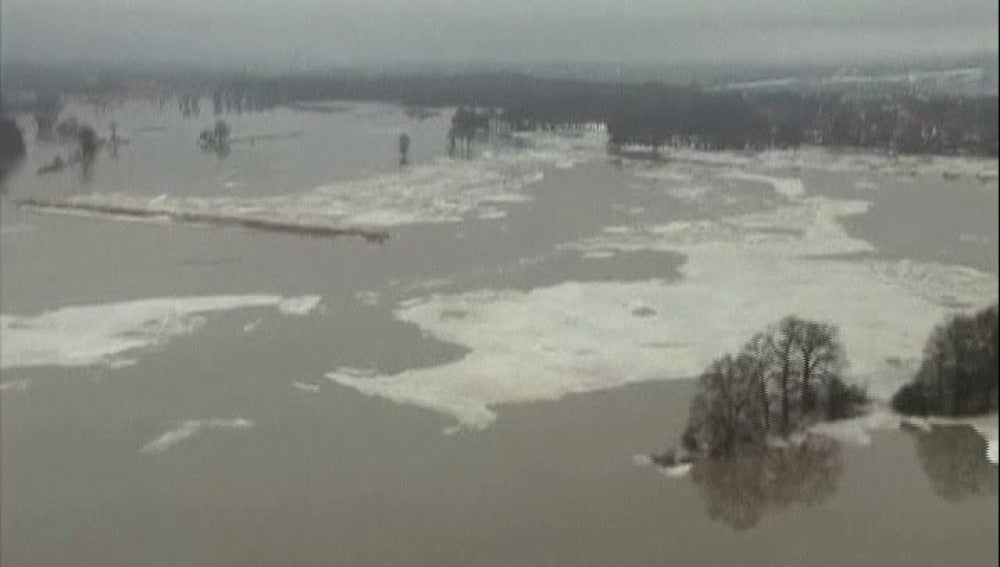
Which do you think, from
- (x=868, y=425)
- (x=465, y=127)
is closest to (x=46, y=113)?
(x=465, y=127)

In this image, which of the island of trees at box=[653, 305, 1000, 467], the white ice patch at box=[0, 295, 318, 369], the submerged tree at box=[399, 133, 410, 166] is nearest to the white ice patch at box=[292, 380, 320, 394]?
the white ice patch at box=[0, 295, 318, 369]

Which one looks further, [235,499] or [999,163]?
[999,163]

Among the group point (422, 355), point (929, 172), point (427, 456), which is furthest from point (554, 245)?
point (427, 456)

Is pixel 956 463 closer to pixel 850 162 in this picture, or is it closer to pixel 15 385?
pixel 850 162

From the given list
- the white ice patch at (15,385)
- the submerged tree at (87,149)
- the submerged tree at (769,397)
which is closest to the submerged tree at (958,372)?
the submerged tree at (769,397)

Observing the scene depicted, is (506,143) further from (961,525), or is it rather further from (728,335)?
(961,525)

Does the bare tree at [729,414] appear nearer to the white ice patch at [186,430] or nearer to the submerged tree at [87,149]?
the white ice patch at [186,430]
